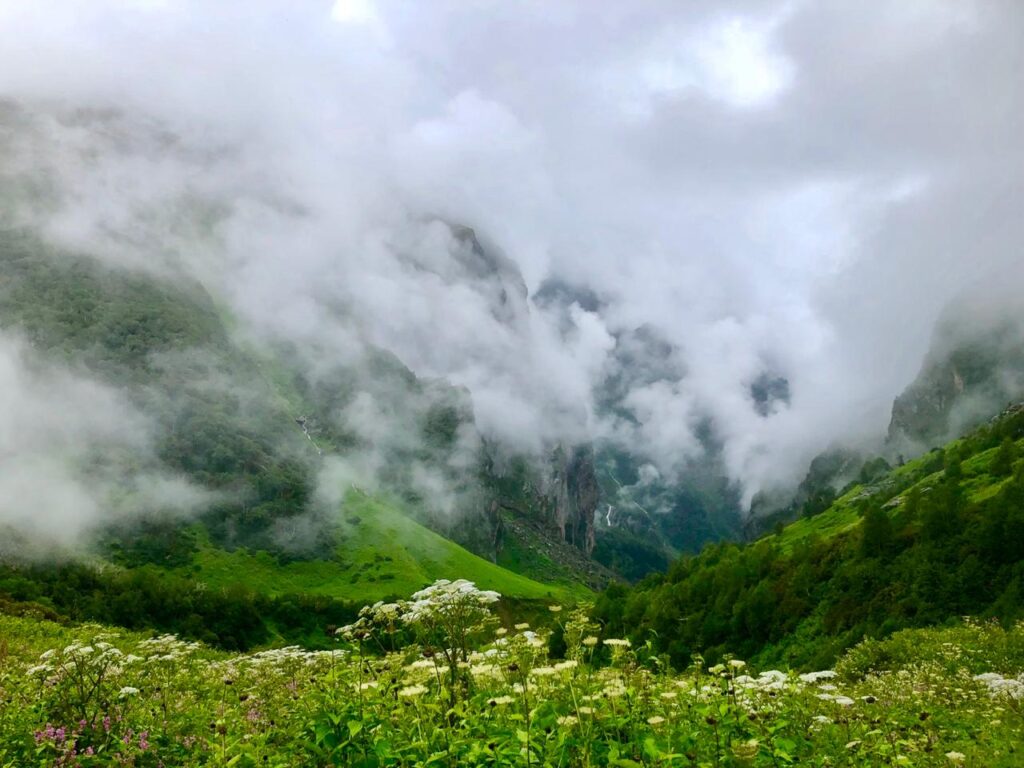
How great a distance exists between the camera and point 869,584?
249ft

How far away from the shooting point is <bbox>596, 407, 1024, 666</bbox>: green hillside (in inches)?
2534

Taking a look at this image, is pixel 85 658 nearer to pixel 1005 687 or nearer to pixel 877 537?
pixel 1005 687

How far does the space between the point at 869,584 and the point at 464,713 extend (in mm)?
82419

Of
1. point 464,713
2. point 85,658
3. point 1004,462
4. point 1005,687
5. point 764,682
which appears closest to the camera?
point 464,713

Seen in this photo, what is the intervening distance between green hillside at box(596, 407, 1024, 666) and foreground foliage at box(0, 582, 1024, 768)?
1943 inches

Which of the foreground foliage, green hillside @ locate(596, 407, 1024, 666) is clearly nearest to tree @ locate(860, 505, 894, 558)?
green hillside @ locate(596, 407, 1024, 666)

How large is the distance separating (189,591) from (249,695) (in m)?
139

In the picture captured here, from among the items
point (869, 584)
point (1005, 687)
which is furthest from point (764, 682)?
point (869, 584)

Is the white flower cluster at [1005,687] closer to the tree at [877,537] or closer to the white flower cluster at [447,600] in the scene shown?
the white flower cluster at [447,600]

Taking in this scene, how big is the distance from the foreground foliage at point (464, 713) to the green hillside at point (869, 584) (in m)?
49.4

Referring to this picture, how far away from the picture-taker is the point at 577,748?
27.0ft

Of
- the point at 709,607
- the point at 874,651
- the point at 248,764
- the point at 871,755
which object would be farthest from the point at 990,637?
the point at 709,607

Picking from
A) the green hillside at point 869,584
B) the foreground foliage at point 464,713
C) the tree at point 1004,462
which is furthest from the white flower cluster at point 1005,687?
the tree at point 1004,462

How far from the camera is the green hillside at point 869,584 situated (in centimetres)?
6438
